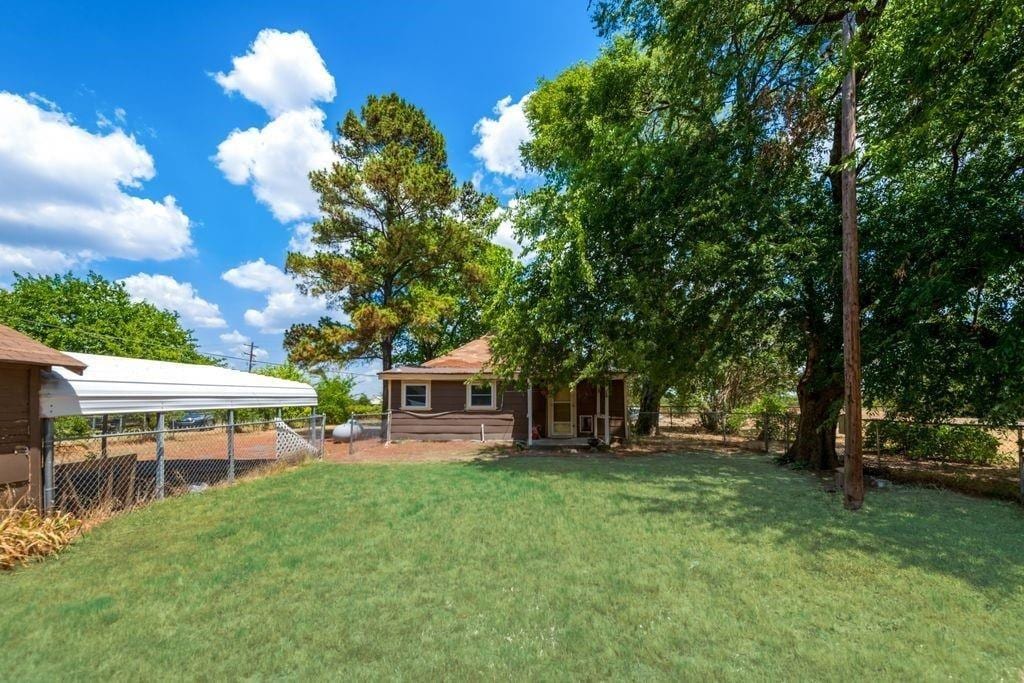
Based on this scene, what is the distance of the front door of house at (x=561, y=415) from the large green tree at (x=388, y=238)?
23.5 feet

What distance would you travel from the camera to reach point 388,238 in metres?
20.8

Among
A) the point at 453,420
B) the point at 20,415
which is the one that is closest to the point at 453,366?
the point at 453,420

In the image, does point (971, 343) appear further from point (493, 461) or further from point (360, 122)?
point (360, 122)

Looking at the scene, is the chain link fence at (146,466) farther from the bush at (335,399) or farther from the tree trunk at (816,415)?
the tree trunk at (816,415)

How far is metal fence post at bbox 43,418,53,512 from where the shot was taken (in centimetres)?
586

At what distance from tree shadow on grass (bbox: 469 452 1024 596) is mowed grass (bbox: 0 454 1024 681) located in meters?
0.04

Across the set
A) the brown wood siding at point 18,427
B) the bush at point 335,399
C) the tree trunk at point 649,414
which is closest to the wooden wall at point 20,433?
the brown wood siding at point 18,427

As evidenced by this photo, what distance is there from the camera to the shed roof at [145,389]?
245 inches

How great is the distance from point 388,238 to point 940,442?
19658 mm

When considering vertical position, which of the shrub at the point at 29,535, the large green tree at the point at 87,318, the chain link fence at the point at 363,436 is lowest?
the chain link fence at the point at 363,436

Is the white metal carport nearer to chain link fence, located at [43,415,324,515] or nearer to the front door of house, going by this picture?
chain link fence, located at [43,415,324,515]

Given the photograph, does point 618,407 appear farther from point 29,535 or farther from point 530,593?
point 29,535

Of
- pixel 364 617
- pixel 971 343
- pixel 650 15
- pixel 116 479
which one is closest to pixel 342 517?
pixel 364 617

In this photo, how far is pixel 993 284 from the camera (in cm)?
757
